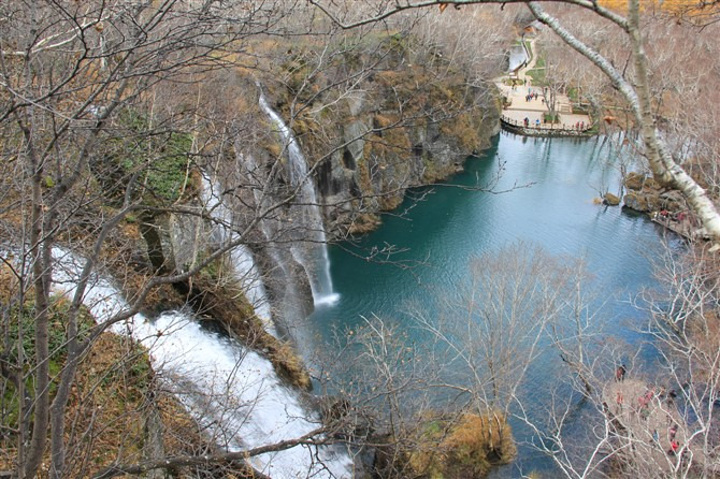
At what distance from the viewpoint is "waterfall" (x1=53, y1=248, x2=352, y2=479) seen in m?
9.37

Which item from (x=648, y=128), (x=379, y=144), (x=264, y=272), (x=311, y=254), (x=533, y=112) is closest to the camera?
(x=648, y=128)

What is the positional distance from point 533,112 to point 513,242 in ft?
81.4

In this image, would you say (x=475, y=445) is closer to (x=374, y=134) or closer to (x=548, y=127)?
(x=374, y=134)

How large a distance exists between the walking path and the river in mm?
5972

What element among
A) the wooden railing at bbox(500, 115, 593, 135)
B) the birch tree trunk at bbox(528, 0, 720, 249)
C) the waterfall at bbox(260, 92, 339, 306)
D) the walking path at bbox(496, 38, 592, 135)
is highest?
the birch tree trunk at bbox(528, 0, 720, 249)

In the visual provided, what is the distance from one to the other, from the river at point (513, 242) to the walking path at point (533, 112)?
597 cm

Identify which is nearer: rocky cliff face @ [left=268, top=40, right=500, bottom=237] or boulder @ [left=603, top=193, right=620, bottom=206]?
rocky cliff face @ [left=268, top=40, right=500, bottom=237]

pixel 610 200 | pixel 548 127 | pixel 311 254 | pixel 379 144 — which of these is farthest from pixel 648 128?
pixel 548 127

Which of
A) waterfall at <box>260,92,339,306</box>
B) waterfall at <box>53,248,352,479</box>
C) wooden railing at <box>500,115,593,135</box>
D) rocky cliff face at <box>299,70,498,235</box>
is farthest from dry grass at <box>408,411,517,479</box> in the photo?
wooden railing at <box>500,115,593,135</box>

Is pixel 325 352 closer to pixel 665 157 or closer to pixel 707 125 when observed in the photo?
pixel 665 157

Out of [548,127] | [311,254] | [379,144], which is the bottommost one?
[311,254]

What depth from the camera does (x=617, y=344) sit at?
14.7m

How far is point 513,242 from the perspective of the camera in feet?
67.3

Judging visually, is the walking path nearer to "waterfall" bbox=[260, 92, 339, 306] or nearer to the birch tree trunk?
"waterfall" bbox=[260, 92, 339, 306]
